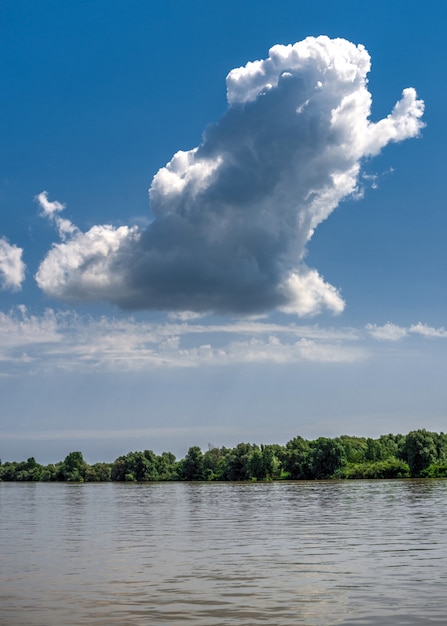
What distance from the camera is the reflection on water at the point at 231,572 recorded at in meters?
19.9

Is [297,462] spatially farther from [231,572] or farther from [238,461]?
[231,572]

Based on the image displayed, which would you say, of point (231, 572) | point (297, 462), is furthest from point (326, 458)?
point (231, 572)

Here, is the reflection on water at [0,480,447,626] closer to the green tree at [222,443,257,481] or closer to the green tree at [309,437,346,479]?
the green tree at [309,437,346,479]

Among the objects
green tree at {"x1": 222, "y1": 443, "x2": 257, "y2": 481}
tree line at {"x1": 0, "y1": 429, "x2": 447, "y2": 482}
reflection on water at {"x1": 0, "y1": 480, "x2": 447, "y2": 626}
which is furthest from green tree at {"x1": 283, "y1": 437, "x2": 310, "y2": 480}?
reflection on water at {"x1": 0, "y1": 480, "x2": 447, "y2": 626}

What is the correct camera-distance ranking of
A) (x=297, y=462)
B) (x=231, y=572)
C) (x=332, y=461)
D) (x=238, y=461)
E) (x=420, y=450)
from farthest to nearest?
(x=238, y=461) < (x=297, y=462) < (x=332, y=461) < (x=420, y=450) < (x=231, y=572)

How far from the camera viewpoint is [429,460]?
14950cm

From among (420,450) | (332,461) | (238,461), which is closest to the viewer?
(420,450)

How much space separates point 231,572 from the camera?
93.1 ft

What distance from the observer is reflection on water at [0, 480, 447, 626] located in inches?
782

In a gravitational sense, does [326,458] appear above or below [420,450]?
below

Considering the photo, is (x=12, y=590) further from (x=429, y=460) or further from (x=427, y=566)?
(x=429, y=460)

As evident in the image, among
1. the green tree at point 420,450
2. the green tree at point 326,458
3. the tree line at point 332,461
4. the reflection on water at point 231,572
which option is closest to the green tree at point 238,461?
the tree line at point 332,461

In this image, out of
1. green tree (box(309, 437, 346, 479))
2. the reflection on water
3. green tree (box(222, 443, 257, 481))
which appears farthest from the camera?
green tree (box(222, 443, 257, 481))

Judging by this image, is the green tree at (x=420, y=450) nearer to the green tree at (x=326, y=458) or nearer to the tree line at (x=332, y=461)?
the tree line at (x=332, y=461)
